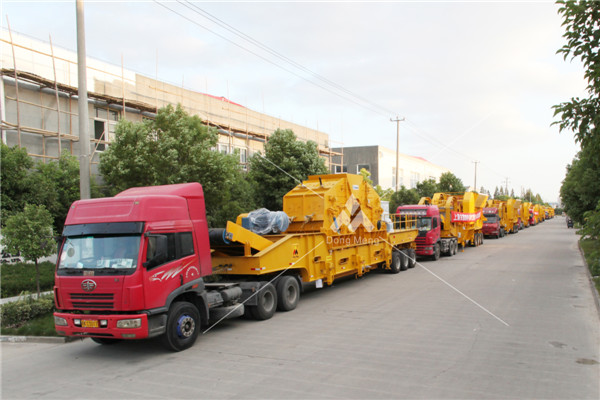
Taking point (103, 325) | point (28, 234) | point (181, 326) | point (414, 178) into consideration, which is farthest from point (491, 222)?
point (103, 325)

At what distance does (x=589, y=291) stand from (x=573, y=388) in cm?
895

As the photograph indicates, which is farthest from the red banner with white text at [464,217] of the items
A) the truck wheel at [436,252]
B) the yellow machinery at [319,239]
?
the yellow machinery at [319,239]

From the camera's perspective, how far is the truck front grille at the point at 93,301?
23.6 feet

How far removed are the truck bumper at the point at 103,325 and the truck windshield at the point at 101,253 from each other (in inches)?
31.5

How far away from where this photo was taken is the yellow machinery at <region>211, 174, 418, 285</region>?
413 inches

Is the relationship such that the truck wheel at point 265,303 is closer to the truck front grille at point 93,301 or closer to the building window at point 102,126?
the truck front grille at point 93,301

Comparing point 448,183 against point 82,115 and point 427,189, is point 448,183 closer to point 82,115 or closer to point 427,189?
point 427,189

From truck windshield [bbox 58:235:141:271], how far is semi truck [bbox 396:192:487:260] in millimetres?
15481

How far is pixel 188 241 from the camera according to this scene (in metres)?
8.45

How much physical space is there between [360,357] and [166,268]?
374 centimetres

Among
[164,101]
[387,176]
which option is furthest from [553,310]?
[387,176]

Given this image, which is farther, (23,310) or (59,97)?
(59,97)

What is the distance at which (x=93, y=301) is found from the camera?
23.9ft

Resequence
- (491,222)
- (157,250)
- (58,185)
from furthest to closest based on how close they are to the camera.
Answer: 1. (491,222)
2. (58,185)
3. (157,250)
